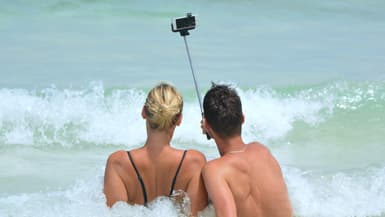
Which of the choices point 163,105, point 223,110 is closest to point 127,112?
point 163,105

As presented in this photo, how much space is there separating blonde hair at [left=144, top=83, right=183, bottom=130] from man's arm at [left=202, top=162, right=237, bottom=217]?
337 mm

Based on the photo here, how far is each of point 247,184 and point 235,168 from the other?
0.35 feet

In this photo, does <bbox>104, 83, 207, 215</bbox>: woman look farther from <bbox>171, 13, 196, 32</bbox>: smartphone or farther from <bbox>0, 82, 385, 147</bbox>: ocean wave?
<bbox>0, 82, 385, 147</bbox>: ocean wave

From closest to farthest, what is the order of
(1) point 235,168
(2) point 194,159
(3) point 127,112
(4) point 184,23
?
(1) point 235,168 < (2) point 194,159 < (4) point 184,23 < (3) point 127,112

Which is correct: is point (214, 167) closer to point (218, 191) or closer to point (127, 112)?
point (218, 191)

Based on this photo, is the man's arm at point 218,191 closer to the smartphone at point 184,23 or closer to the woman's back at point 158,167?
the woman's back at point 158,167

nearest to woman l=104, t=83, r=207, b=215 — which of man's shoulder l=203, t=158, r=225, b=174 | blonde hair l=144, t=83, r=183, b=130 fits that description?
blonde hair l=144, t=83, r=183, b=130

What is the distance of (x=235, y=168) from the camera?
14.1 ft

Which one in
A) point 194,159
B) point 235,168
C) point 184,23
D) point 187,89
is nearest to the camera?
point 235,168

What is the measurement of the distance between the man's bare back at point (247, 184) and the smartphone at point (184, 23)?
0.73m

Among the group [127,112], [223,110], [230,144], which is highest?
[223,110]

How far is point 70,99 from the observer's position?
38.0 feet

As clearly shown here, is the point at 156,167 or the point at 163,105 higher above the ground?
the point at 163,105

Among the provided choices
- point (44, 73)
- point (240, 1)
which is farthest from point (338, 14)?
point (44, 73)
